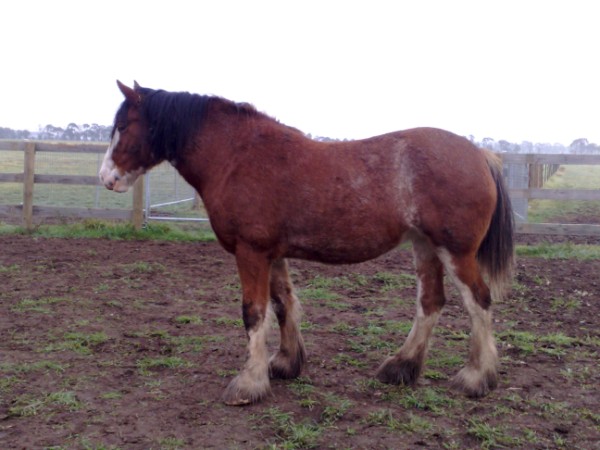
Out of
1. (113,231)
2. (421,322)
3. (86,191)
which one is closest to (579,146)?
(86,191)

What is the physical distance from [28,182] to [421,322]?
857cm

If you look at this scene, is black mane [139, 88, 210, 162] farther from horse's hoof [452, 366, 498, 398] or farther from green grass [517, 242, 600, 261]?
green grass [517, 242, 600, 261]

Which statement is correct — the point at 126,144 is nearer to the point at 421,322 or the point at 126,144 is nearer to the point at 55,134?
the point at 421,322

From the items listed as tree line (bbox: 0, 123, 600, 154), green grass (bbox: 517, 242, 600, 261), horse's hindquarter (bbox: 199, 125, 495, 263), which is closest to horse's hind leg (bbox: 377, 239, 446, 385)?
horse's hindquarter (bbox: 199, 125, 495, 263)

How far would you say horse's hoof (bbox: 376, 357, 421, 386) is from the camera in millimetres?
4352

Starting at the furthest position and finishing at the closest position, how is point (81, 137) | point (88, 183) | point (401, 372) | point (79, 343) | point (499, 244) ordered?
point (81, 137) → point (88, 183) → point (79, 343) → point (499, 244) → point (401, 372)

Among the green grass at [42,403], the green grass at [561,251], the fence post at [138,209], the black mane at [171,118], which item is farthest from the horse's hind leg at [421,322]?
the fence post at [138,209]

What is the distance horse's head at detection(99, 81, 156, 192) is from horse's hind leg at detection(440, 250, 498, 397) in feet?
7.57

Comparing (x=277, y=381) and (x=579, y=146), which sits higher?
(x=579, y=146)

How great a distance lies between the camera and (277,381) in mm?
4488

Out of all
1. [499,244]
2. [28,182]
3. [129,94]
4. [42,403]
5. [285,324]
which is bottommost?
[42,403]

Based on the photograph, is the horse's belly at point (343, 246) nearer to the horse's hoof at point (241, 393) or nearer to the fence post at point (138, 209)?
the horse's hoof at point (241, 393)

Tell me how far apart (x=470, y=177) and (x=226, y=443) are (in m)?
2.33

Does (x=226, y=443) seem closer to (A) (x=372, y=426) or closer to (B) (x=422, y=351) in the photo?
(A) (x=372, y=426)
